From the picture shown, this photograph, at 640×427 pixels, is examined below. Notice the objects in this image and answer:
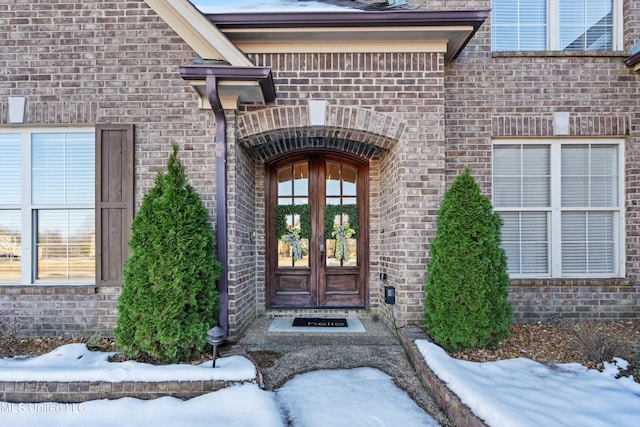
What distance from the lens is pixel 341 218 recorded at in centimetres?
538

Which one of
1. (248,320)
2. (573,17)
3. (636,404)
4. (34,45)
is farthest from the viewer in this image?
(573,17)

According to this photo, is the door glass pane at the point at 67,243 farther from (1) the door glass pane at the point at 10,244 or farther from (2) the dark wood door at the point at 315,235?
(2) the dark wood door at the point at 315,235

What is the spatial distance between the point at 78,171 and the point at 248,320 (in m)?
2.86

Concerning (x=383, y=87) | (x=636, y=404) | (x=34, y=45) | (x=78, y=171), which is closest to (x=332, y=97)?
(x=383, y=87)

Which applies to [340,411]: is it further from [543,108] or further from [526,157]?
[543,108]

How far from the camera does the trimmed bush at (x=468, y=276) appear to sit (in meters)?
3.42

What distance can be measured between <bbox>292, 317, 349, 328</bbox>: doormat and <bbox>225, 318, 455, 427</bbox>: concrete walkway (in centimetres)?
33

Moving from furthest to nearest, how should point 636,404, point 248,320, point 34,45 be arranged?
point 248,320 → point 34,45 → point 636,404

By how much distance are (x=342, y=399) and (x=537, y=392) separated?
62.2 inches

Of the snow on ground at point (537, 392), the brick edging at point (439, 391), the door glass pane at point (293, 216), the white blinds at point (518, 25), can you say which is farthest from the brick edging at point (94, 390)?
the white blinds at point (518, 25)

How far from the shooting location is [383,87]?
4152mm

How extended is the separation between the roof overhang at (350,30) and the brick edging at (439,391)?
133 inches

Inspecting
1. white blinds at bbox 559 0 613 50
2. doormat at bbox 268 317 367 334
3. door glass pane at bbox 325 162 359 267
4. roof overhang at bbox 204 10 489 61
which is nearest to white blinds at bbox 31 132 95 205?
roof overhang at bbox 204 10 489 61

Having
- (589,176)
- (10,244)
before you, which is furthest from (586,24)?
(10,244)
